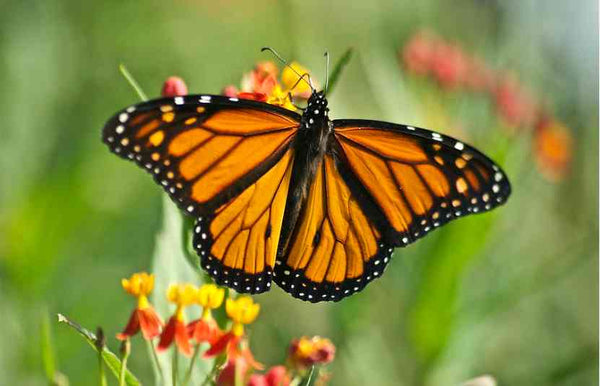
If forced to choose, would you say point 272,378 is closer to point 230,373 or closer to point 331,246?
point 230,373

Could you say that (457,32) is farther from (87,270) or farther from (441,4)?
(87,270)

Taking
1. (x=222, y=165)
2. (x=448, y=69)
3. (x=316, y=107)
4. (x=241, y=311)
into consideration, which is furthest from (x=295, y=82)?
(x=448, y=69)

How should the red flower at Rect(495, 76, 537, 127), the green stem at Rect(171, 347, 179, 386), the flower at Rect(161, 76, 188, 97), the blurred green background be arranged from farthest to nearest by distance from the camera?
the red flower at Rect(495, 76, 537, 127), the blurred green background, the flower at Rect(161, 76, 188, 97), the green stem at Rect(171, 347, 179, 386)

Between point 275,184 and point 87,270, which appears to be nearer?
point 275,184

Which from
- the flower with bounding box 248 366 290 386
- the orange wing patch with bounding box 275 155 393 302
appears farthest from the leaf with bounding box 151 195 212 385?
the orange wing patch with bounding box 275 155 393 302

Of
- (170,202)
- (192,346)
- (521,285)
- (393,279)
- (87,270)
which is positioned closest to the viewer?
(192,346)

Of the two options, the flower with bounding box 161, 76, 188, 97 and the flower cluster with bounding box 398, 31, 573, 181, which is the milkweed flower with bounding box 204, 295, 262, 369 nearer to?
the flower with bounding box 161, 76, 188, 97

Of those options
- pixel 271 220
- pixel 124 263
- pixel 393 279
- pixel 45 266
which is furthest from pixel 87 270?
pixel 271 220

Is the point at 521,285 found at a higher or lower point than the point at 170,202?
lower

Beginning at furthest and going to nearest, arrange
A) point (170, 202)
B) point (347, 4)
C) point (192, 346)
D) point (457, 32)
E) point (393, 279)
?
point (347, 4), point (457, 32), point (393, 279), point (170, 202), point (192, 346)
